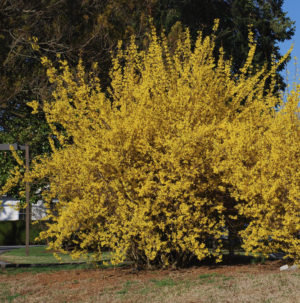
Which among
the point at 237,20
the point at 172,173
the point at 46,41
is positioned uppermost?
the point at 237,20

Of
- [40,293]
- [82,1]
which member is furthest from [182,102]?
[82,1]

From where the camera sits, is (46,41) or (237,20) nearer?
(46,41)

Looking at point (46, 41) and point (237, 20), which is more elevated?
point (237, 20)

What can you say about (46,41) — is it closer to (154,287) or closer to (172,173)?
(172,173)

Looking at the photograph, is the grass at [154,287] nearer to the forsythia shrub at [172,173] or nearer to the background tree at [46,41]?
the forsythia shrub at [172,173]

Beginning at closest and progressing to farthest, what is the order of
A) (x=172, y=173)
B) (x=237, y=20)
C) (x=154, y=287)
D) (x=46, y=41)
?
(x=154, y=287), (x=172, y=173), (x=46, y=41), (x=237, y=20)

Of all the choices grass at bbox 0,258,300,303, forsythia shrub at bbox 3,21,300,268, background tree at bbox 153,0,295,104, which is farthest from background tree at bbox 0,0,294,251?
grass at bbox 0,258,300,303

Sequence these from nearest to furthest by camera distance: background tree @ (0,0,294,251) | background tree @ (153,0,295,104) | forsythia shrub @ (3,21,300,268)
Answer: forsythia shrub @ (3,21,300,268)
background tree @ (0,0,294,251)
background tree @ (153,0,295,104)

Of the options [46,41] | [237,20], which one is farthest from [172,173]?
[237,20]

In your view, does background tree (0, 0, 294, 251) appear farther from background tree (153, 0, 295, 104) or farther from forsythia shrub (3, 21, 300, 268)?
background tree (153, 0, 295, 104)

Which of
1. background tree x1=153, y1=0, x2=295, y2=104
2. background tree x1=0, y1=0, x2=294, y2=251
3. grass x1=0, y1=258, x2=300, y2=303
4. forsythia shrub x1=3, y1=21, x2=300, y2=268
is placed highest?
background tree x1=153, y1=0, x2=295, y2=104

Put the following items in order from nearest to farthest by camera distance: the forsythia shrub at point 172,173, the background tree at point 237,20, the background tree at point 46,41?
the forsythia shrub at point 172,173
the background tree at point 46,41
the background tree at point 237,20

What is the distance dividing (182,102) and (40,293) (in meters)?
3.45

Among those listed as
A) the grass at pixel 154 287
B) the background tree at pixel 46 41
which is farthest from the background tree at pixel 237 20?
the grass at pixel 154 287
